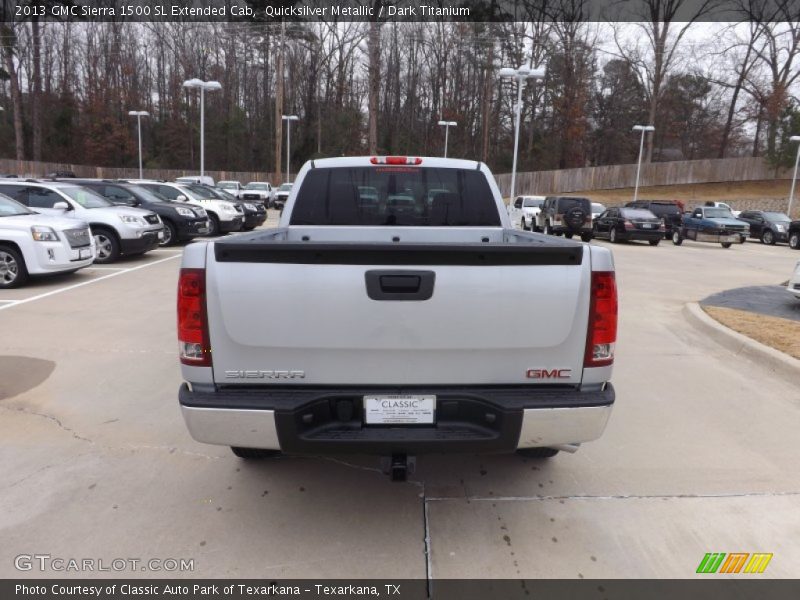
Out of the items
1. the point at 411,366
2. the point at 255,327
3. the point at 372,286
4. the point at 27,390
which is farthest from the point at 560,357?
the point at 27,390

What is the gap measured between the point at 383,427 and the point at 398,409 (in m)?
0.11

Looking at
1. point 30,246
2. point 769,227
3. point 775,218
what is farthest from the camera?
point 775,218

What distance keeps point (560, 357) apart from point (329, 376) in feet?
3.60

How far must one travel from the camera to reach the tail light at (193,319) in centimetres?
270

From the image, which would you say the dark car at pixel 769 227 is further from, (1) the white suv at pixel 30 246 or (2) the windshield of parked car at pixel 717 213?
(1) the white suv at pixel 30 246

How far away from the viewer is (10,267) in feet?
30.7

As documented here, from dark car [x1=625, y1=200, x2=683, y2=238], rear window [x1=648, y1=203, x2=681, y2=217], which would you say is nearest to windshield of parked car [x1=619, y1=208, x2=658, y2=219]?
dark car [x1=625, y1=200, x2=683, y2=238]

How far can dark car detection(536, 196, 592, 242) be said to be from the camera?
73.0 ft

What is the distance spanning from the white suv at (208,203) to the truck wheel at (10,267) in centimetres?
858

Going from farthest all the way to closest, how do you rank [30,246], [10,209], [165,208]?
1. [165,208]
2. [10,209]
3. [30,246]

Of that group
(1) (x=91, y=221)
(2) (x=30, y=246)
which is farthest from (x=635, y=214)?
(2) (x=30, y=246)

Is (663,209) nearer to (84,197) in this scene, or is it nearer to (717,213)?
(717,213)

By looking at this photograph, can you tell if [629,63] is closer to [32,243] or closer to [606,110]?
[606,110]
